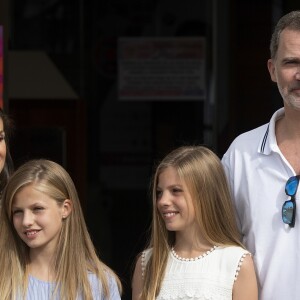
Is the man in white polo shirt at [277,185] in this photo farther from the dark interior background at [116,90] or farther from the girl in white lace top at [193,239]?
the dark interior background at [116,90]

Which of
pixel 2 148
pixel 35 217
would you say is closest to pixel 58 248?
pixel 35 217

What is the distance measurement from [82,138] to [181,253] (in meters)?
3.01

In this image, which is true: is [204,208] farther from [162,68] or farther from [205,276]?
[162,68]

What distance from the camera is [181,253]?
150 inches

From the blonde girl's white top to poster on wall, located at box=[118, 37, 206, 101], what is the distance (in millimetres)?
3004

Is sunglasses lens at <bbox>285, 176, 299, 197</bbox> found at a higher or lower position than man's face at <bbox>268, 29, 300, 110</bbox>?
lower

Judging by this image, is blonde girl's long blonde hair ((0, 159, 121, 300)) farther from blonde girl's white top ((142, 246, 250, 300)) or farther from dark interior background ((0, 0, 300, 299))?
dark interior background ((0, 0, 300, 299))

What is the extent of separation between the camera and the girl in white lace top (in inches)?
145

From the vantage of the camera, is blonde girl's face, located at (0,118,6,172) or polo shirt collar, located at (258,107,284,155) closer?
polo shirt collar, located at (258,107,284,155)

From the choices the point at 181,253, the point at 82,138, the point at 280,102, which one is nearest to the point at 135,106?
the point at 82,138

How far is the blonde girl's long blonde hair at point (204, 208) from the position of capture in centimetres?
375

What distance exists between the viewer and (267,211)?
3590 mm

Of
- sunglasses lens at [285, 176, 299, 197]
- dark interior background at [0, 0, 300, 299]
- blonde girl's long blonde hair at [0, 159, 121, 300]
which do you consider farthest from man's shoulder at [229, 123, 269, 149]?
dark interior background at [0, 0, 300, 299]

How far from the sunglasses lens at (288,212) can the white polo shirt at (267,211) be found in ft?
0.08
